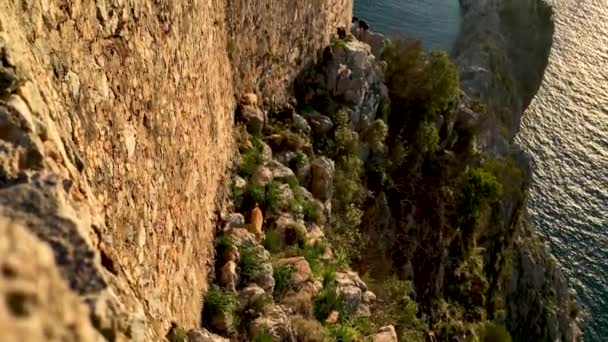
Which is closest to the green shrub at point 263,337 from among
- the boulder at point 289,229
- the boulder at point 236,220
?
the boulder at point 236,220

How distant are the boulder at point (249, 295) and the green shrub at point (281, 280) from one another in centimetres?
76

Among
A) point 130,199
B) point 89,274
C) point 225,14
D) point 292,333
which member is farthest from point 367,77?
point 89,274

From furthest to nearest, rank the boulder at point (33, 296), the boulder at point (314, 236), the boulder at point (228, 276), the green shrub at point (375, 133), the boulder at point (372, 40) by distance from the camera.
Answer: the boulder at point (372, 40)
the green shrub at point (375, 133)
the boulder at point (314, 236)
the boulder at point (228, 276)
the boulder at point (33, 296)

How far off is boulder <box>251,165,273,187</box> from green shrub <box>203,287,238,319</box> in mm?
3057

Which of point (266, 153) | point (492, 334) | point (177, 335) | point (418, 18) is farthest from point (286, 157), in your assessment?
point (418, 18)

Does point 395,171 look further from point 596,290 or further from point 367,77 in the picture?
point 596,290

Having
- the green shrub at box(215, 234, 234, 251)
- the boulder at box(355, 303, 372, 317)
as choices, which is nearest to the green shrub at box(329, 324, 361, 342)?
the boulder at box(355, 303, 372, 317)

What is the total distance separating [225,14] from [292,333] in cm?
500

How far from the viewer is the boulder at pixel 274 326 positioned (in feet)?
25.1

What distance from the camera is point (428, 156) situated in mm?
20156

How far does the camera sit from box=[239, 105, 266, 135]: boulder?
1159 cm

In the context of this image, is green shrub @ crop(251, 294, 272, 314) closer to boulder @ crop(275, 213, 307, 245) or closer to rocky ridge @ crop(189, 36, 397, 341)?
rocky ridge @ crop(189, 36, 397, 341)

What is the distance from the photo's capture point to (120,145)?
14.6 ft

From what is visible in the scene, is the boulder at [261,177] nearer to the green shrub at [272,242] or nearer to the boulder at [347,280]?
the green shrub at [272,242]
